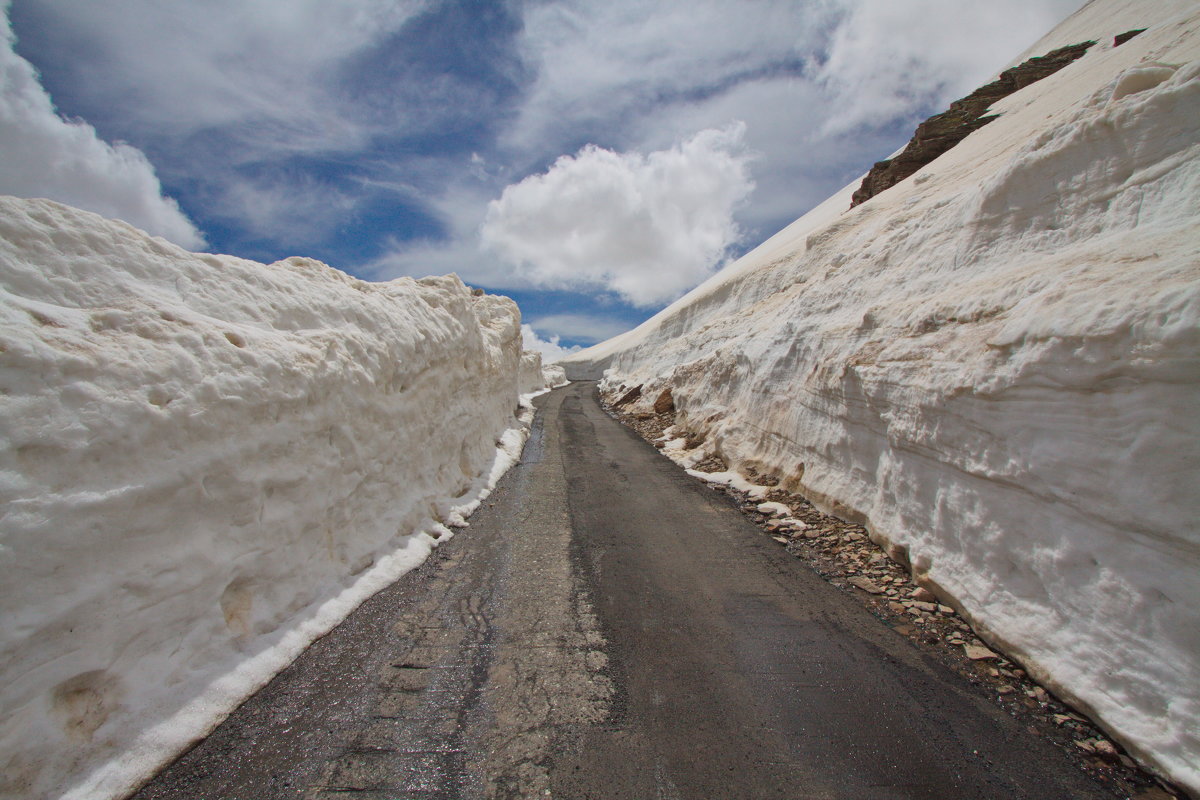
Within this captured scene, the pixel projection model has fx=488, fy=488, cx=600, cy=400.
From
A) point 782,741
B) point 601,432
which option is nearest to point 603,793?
point 782,741

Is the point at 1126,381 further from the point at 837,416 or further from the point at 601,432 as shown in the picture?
the point at 601,432

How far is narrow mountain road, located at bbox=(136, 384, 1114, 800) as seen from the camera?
3.14 m

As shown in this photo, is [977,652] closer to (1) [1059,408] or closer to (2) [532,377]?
(1) [1059,408]

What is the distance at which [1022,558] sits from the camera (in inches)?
173

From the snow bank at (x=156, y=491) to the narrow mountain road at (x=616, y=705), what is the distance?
489 mm

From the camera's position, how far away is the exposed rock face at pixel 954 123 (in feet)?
60.0

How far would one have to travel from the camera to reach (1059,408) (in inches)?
165

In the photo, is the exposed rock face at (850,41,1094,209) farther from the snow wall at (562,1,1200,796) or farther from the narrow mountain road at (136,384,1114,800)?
the narrow mountain road at (136,384,1114,800)

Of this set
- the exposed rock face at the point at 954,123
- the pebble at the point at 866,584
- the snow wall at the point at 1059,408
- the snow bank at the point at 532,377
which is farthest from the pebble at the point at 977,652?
the snow bank at the point at 532,377

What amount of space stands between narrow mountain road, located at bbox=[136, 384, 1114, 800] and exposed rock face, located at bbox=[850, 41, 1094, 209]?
19417mm

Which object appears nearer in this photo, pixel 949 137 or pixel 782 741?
pixel 782 741

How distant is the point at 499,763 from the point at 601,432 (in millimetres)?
13407

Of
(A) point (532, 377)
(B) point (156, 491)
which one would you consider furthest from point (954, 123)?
(A) point (532, 377)

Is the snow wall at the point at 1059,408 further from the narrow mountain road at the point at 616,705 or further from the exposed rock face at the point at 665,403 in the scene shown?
the exposed rock face at the point at 665,403
